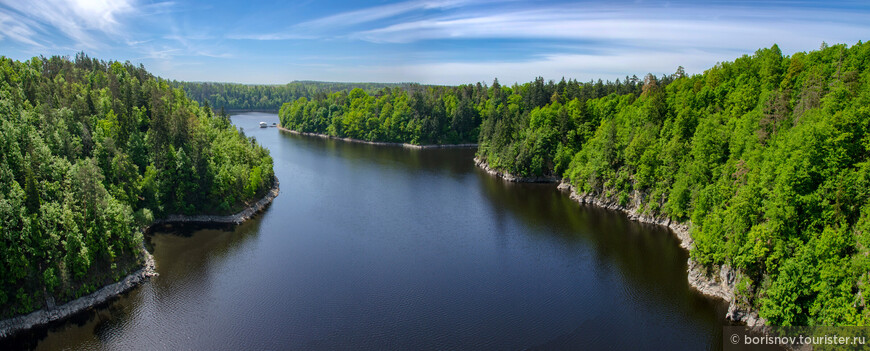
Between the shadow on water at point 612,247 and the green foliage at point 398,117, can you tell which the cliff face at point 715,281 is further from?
the green foliage at point 398,117

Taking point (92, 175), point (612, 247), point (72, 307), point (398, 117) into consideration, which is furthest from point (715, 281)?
point (398, 117)

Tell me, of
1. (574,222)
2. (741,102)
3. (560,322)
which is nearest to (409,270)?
(560,322)

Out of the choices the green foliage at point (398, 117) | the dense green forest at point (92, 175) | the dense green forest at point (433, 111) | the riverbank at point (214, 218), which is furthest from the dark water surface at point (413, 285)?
the green foliage at point (398, 117)

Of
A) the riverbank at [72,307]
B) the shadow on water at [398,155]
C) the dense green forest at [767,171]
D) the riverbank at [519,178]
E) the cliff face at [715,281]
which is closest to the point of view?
the dense green forest at [767,171]

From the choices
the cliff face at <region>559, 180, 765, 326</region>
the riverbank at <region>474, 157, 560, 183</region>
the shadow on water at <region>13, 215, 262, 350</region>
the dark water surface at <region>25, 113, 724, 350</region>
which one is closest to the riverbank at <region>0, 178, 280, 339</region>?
the shadow on water at <region>13, 215, 262, 350</region>

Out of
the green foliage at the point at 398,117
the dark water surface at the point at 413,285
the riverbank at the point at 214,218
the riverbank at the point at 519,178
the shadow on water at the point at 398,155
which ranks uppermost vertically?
the green foliage at the point at 398,117

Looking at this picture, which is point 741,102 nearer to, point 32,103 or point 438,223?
point 438,223

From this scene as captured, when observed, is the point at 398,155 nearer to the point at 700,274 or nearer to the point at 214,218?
the point at 214,218
